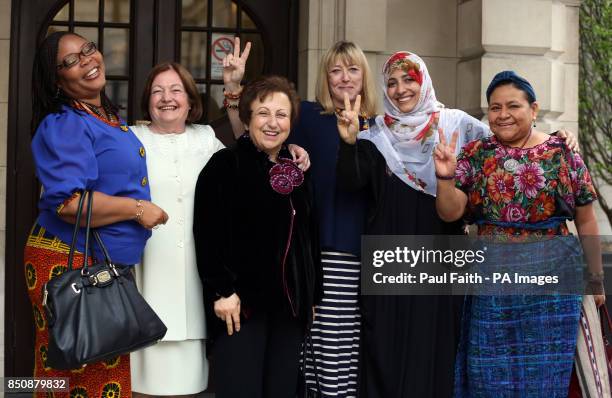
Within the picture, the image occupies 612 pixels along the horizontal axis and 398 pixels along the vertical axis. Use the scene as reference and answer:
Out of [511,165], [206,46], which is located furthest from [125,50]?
[511,165]

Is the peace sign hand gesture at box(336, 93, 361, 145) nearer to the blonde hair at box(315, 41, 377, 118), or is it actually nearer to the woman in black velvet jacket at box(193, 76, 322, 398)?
the woman in black velvet jacket at box(193, 76, 322, 398)

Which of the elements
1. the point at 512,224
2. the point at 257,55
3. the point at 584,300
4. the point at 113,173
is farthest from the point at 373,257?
the point at 257,55

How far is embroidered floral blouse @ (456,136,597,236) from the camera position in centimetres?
387

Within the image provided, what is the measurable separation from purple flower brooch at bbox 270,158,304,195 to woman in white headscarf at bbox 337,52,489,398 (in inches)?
17.0

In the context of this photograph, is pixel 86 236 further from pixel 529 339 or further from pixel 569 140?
pixel 569 140

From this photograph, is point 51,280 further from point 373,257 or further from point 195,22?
point 195,22

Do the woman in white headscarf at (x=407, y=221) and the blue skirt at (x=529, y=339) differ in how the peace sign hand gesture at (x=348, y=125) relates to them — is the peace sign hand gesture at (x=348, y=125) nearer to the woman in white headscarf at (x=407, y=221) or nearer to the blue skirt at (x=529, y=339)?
the woman in white headscarf at (x=407, y=221)

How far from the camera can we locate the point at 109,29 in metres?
5.80

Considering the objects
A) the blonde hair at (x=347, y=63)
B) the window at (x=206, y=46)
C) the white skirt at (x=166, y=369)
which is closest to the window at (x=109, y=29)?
the window at (x=206, y=46)

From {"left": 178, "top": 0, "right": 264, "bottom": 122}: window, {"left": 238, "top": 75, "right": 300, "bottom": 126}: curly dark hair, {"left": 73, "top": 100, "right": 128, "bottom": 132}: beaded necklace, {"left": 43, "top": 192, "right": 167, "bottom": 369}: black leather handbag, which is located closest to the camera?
{"left": 43, "top": 192, "right": 167, "bottom": 369}: black leather handbag

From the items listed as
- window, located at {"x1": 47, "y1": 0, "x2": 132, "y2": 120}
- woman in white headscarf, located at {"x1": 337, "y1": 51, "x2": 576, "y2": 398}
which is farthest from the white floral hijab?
window, located at {"x1": 47, "y1": 0, "x2": 132, "y2": 120}

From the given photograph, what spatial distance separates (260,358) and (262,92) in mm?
1126

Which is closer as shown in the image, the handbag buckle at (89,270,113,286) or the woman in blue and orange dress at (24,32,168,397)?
the handbag buckle at (89,270,113,286)

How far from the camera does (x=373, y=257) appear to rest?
414 centimetres
